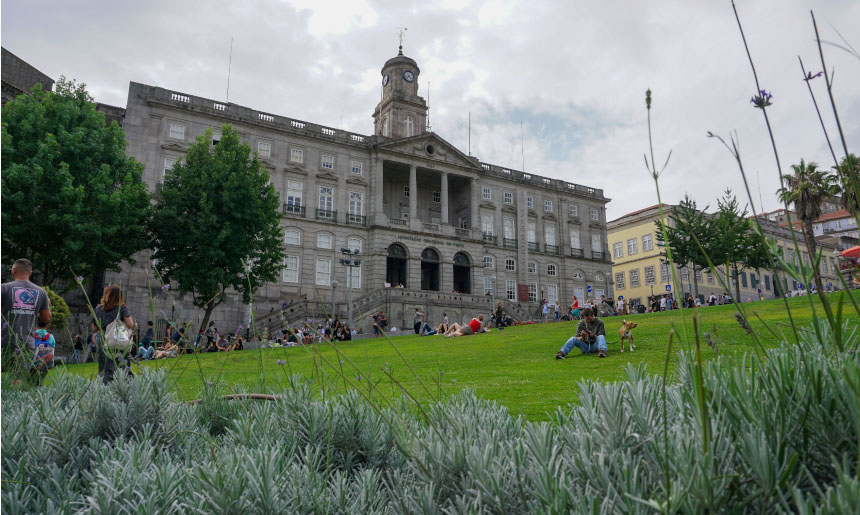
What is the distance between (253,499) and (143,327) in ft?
116

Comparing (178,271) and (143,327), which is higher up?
(178,271)

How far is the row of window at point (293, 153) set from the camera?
124 ft

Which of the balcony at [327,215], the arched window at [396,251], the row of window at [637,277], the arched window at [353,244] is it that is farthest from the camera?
the row of window at [637,277]

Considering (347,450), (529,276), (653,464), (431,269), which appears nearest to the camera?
(653,464)

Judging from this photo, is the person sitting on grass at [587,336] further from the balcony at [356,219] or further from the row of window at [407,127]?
the row of window at [407,127]

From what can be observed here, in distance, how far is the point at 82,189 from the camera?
23.7 metres

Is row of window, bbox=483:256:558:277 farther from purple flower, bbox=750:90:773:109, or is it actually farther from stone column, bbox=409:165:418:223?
purple flower, bbox=750:90:773:109

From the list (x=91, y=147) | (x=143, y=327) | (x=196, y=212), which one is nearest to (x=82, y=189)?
(x=91, y=147)

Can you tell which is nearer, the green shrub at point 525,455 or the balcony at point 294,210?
the green shrub at point 525,455

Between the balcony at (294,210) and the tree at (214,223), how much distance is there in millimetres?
9573

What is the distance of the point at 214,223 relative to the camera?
1115 inches

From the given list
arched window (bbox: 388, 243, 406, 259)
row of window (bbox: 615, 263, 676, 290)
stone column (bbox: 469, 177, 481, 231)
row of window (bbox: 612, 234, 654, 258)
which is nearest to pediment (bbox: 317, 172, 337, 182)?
arched window (bbox: 388, 243, 406, 259)

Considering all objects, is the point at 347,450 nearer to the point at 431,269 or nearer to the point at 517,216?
the point at 431,269

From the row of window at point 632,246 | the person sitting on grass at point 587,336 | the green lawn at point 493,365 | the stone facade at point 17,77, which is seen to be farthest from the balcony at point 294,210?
the row of window at point 632,246
